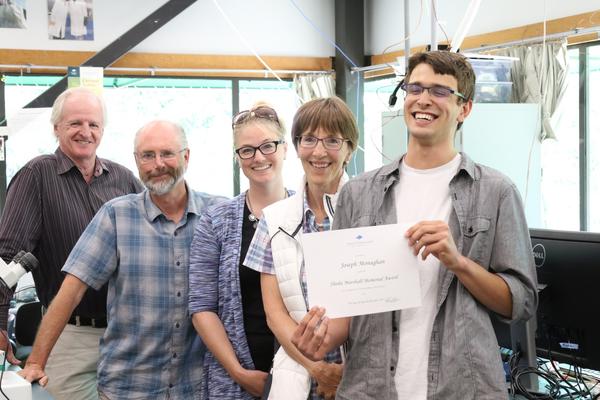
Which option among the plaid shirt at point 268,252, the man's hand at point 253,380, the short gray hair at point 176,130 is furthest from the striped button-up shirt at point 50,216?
the plaid shirt at point 268,252

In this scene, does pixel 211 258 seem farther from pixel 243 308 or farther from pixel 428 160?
pixel 428 160

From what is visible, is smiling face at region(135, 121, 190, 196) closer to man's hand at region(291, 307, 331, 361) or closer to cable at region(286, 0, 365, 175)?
man's hand at region(291, 307, 331, 361)

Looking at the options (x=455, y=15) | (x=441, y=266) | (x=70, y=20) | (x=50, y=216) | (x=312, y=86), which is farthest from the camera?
(x=312, y=86)

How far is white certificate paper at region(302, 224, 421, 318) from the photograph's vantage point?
1.52 m

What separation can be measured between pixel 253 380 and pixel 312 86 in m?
5.34

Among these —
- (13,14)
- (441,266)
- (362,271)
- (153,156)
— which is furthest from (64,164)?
(13,14)

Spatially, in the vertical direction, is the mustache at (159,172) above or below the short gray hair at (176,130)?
below

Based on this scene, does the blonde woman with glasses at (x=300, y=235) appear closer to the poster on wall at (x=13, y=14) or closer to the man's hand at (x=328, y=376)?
the man's hand at (x=328, y=376)

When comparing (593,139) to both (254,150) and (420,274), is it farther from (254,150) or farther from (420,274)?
(420,274)

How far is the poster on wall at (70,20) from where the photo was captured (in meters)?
6.49

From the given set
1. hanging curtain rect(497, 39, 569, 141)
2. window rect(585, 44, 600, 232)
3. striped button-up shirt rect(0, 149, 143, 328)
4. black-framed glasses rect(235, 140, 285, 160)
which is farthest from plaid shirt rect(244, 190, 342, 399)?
window rect(585, 44, 600, 232)

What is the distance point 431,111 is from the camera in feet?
5.13

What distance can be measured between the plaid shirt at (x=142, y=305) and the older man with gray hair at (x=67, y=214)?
0.82 ft

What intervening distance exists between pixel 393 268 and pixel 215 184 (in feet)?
19.3
